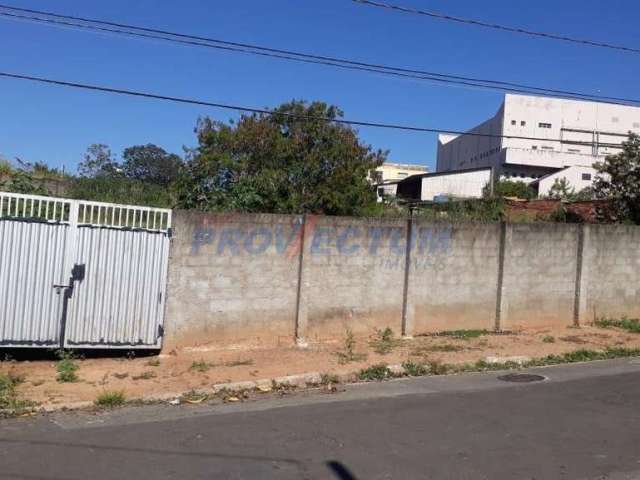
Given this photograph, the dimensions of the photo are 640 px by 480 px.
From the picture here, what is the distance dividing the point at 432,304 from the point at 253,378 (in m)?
4.98

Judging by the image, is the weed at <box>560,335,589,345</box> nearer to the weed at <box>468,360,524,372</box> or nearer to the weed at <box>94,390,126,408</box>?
the weed at <box>468,360,524,372</box>

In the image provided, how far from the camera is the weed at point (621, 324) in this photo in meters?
15.3

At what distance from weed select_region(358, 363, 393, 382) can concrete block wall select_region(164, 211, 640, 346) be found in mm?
1939

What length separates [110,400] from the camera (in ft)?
25.3

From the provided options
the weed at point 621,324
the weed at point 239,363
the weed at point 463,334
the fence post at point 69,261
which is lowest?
the weed at point 239,363

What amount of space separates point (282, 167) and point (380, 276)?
1346 centimetres

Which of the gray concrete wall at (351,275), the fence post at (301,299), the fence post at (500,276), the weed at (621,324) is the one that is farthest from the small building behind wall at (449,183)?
the fence post at (301,299)

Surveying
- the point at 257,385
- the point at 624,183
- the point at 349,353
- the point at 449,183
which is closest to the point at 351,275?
the point at 349,353

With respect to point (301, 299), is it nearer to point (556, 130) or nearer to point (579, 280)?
point (579, 280)

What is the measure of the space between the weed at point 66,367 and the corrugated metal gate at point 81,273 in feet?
0.50

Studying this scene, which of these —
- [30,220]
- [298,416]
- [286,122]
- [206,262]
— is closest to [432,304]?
[206,262]

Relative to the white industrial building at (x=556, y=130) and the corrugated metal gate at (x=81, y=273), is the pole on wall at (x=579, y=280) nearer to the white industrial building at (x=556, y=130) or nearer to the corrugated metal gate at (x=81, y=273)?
the corrugated metal gate at (x=81, y=273)

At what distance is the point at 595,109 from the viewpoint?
9750 cm

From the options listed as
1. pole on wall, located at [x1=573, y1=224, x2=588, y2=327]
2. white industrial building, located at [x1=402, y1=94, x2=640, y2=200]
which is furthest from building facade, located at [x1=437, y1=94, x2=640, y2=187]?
pole on wall, located at [x1=573, y1=224, x2=588, y2=327]
